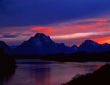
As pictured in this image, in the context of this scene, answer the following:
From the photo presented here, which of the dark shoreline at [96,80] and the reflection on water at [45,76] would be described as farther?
the reflection on water at [45,76]

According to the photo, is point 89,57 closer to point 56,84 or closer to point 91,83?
point 56,84

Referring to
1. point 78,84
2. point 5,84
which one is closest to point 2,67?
point 5,84

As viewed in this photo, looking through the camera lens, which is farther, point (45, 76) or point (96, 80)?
point (45, 76)

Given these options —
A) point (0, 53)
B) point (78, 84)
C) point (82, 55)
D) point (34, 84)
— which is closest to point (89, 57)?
point (82, 55)

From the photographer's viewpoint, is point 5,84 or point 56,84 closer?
point 56,84

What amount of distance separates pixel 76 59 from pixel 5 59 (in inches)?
3311

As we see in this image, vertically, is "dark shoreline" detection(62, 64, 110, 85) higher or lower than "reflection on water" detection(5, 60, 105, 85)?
higher

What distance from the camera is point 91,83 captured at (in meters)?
25.0

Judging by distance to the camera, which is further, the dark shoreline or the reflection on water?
the reflection on water

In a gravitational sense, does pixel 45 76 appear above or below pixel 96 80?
below

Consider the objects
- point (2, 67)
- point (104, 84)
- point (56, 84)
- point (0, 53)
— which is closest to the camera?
point (104, 84)

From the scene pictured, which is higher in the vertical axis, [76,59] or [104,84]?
[104,84]

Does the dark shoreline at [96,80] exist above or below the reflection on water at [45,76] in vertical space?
above

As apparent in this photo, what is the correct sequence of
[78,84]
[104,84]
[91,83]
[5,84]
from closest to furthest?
[104,84] → [91,83] → [78,84] → [5,84]
